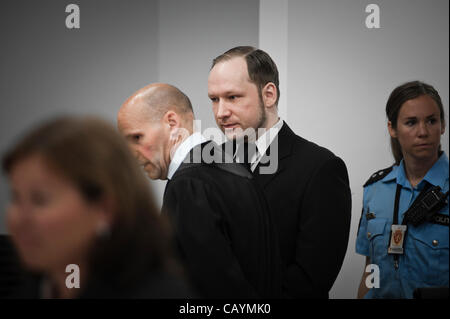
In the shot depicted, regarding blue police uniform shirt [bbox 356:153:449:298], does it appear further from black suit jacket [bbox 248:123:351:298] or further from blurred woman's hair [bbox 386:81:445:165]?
black suit jacket [bbox 248:123:351:298]

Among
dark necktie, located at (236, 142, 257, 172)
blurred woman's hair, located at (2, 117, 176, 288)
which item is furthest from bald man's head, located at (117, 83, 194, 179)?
blurred woman's hair, located at (2, 117, 176, 288)

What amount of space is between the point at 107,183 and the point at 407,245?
1.40m

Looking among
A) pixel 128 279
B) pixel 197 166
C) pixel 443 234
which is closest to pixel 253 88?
pixel 197 166

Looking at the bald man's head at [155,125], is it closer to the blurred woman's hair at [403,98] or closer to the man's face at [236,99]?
the man's face at [236,99]

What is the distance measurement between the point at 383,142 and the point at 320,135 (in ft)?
1.00

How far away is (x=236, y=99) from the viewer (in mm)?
1820

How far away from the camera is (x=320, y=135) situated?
2.35 metres

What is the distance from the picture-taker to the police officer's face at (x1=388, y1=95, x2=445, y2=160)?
6.04ft

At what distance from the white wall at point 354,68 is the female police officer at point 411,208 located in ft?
0.55

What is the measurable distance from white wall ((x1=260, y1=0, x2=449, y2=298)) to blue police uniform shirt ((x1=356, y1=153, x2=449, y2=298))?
0.23 m

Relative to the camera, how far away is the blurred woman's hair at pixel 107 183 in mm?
753

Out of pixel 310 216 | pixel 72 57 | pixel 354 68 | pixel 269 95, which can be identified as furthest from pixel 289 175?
pixel 72 57

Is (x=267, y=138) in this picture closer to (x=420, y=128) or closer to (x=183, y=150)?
(x=183, y=150)

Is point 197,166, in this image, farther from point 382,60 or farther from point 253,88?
point 382,60
